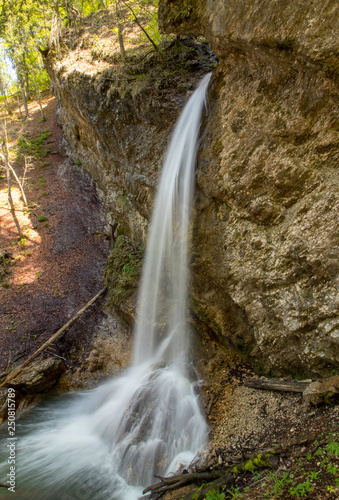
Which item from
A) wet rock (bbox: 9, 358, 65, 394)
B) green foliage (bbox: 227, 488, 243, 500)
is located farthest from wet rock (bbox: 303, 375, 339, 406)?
wet rock (bbox: 9, 358, 65, 394)

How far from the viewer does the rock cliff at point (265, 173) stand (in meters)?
4.63

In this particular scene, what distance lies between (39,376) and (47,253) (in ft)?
20.8

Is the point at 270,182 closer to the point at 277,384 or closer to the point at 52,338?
the point at 277,384

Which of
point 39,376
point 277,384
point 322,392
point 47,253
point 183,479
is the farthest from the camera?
point 47,253

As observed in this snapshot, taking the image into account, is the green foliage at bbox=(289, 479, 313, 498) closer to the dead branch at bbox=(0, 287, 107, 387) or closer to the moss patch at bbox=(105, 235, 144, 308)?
the moss patch at bbox=(105, 235, 144, 308)

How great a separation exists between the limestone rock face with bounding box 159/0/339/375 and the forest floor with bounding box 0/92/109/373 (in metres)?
6.09

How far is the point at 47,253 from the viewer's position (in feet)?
43.2

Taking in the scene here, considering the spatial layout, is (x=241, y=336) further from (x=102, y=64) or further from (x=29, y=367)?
(x=102, y=64)

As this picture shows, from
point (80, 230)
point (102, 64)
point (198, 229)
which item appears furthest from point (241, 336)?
point (102, 64)

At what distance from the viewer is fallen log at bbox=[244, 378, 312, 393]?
5.06m

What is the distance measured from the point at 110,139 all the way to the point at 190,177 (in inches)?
228

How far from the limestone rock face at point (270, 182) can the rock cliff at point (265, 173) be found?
0.02 metres

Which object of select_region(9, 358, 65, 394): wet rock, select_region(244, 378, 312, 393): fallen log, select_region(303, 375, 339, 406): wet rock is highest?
select_region(9, 358, 65, 394): wet rock

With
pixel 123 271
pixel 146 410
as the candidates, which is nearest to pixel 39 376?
pixel 146 410
